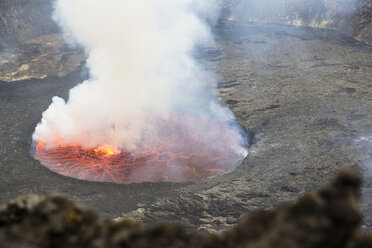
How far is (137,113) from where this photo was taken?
694 inches

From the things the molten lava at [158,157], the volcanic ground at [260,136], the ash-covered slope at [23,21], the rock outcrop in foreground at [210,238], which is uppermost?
the rock outcrop in foreground at [210,238]

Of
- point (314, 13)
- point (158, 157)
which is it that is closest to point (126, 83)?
point (158, 157)

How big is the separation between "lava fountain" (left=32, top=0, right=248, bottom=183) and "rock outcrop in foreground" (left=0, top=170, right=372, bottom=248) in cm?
988

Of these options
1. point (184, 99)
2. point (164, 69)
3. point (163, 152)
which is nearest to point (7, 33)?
point (164, 69)

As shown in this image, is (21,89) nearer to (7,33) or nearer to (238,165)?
(7,33)

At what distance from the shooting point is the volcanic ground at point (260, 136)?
36.1ft

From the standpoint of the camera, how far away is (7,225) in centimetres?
305

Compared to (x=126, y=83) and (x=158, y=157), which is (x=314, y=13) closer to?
(x=126, y=83)

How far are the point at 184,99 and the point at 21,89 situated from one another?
919cm

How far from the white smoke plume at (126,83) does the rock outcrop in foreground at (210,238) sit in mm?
12254

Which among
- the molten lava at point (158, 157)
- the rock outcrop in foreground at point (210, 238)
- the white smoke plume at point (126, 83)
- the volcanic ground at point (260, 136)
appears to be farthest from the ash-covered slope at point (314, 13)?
the rock outcrop in foreground at point (210, 238)

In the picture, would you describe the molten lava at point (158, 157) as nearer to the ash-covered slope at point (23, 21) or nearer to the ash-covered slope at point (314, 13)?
the ash-covered slope at point (23, 21)

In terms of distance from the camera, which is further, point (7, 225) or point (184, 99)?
point (184, 99)

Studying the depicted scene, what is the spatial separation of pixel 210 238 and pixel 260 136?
1253 cm
